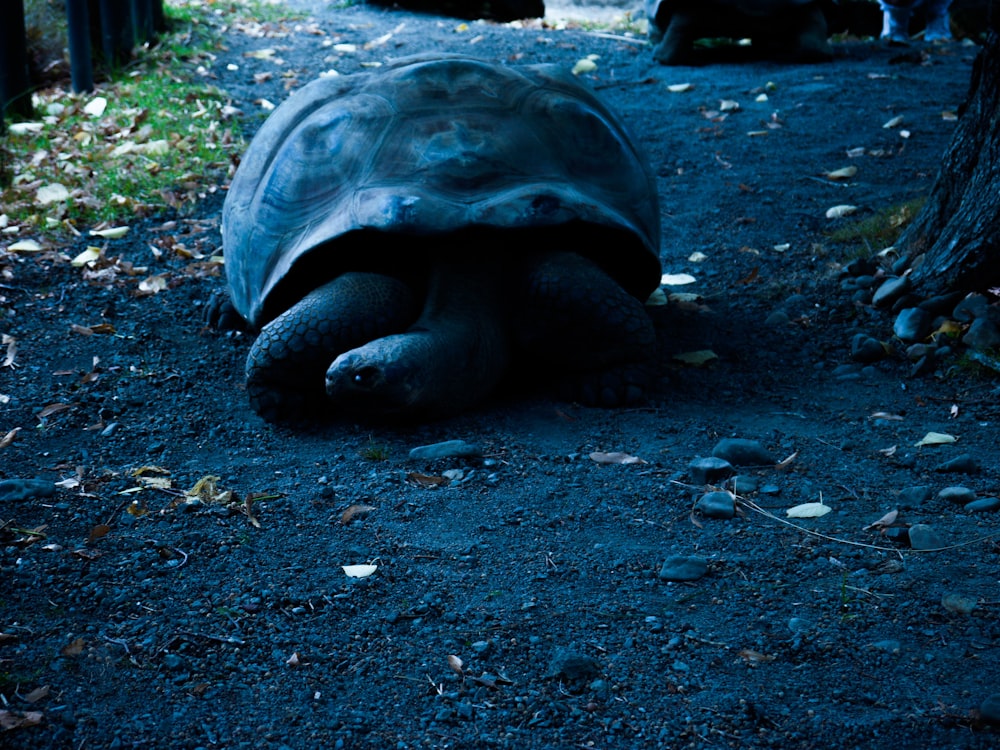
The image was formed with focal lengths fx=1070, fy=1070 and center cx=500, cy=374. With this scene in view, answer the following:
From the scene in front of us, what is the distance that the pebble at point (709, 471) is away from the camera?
2699 mm

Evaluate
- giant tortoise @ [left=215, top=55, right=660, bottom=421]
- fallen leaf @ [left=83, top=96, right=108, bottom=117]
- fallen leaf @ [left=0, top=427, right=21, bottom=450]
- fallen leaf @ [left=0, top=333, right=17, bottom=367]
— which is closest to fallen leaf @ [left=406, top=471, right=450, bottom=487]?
giant tortoise @ [left=215, top=55, right=660, bottom=421]

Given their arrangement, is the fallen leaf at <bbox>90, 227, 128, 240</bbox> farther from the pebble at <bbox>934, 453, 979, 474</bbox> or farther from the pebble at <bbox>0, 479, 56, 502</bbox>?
the pebble at <bbox>934, 453, 979, 474</bbox>

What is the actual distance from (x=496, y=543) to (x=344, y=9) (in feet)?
31.1

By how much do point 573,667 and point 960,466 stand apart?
1.32m

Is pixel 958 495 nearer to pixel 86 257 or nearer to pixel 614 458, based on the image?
pixel 614 458

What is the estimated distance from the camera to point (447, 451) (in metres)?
2.89

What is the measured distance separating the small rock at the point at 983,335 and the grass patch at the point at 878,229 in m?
0.96

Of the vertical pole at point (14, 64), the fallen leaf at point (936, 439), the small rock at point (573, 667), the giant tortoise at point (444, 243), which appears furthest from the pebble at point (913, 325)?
the vertical pole at point (14, 64)

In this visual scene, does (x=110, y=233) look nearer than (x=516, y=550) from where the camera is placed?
No

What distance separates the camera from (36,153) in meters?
5.98

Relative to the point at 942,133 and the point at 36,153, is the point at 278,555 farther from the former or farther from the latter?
the point at 942,133

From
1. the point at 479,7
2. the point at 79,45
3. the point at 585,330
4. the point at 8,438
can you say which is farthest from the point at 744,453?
the point at 479,7

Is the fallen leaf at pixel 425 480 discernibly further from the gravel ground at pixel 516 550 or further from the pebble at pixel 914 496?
the pebble at pixel 914 496

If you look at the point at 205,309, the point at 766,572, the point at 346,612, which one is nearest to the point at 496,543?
the point at 346,612
